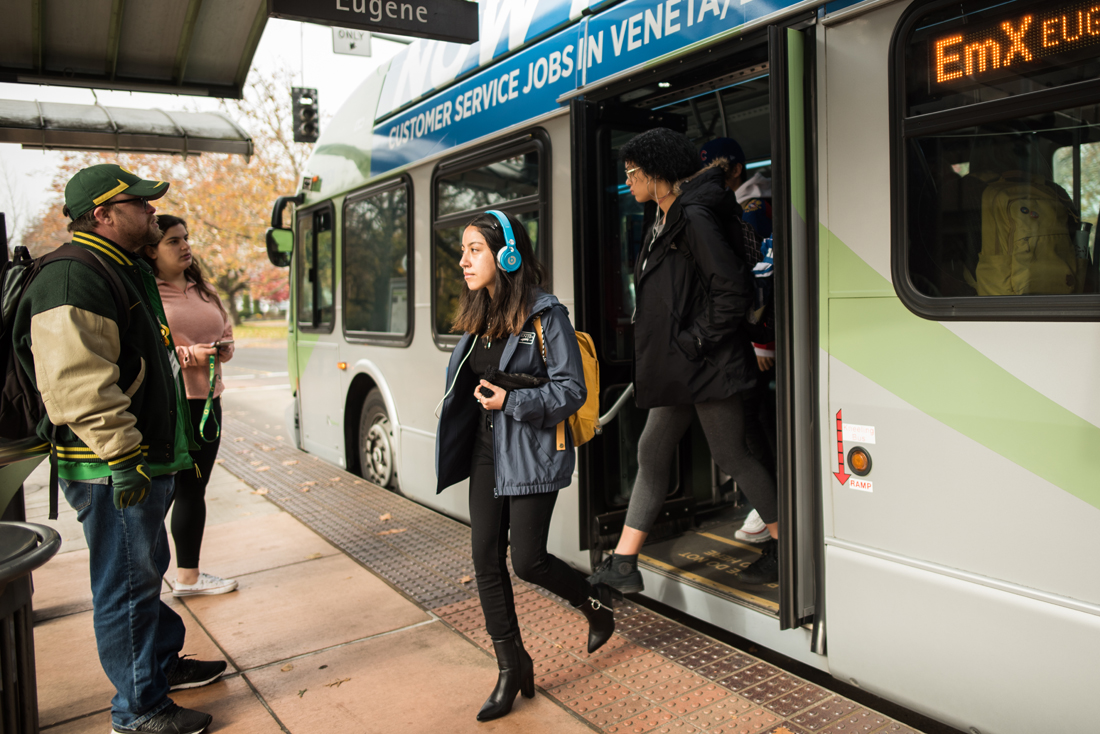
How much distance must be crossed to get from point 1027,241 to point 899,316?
0.42 m

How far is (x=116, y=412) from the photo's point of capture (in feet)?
8.59

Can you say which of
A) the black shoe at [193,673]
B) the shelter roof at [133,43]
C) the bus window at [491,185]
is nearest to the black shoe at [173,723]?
the black shoe at [193,673]

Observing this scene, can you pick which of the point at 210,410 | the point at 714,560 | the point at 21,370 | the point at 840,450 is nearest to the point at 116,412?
the point at 21,370

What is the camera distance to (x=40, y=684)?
3.51 m

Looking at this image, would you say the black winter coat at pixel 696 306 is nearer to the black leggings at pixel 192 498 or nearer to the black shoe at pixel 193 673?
the black shoe at pixel 193 673

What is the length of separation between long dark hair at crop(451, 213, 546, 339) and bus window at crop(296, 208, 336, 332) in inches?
179

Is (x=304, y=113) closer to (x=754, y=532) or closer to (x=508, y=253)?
(x=754, y=532)

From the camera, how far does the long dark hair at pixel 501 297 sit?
2947 millimetres

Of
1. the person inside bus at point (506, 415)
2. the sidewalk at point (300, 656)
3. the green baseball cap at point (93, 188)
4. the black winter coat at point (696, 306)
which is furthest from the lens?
the black winter coat at point (696, 306)

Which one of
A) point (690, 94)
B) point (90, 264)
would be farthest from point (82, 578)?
point (690, 94)

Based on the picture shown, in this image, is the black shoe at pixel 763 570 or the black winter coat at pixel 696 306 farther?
the black shoe at pixel 763 570

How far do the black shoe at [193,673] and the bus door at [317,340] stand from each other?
12.4 feet

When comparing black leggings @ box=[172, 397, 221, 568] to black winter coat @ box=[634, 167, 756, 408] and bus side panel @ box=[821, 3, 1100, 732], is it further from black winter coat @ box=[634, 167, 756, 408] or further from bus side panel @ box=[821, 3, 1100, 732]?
bus side panel @ box=[821, 3, 1100, 732]

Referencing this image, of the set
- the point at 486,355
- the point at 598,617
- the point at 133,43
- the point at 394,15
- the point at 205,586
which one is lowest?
the point at 205,586
